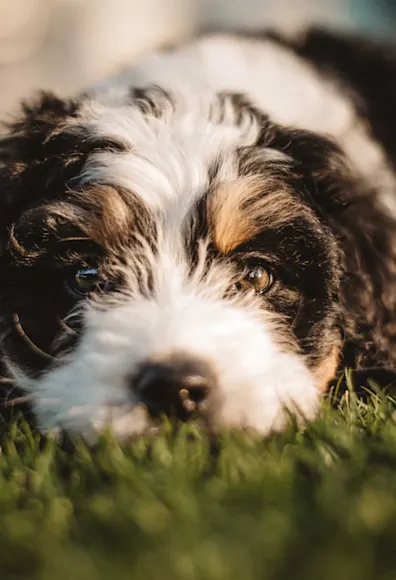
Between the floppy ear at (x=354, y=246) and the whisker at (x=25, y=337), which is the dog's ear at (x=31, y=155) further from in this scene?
the floppy ear at (x=354, y=246)

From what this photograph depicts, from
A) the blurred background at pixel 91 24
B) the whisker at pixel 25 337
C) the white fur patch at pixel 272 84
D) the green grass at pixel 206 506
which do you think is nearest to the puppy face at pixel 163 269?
the whisker at pixel 25 337

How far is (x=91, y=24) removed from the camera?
802 cm

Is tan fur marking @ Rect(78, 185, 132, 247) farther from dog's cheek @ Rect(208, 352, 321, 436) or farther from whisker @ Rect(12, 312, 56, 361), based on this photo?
dog's cheek @ Rect(208, 352, 321, 436)

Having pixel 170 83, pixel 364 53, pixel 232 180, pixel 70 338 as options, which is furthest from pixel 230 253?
pixel 364 53

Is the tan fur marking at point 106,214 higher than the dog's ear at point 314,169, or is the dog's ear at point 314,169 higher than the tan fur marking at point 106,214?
the dog's ear at point 314,169

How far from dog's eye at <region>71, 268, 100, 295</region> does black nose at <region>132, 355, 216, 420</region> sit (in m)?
0.59

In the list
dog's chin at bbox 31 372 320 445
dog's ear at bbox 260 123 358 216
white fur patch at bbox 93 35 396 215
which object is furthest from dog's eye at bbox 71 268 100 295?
white fur patch at bbox 93 35 396 215

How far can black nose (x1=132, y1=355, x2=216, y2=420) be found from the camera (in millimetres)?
2139

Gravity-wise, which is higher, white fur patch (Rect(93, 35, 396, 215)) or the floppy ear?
white fur patch (Rect(93, 35, 396, 215))

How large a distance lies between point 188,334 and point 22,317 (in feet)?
2.36

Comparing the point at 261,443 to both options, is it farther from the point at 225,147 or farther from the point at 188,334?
the point at 225,147

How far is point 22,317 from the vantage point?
272 centimetres

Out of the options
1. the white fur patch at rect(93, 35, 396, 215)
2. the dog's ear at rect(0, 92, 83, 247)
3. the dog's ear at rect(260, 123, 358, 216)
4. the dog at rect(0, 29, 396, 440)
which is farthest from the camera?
the white fur patch at rect(93, 35, 396, 215)

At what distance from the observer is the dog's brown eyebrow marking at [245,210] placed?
2559mm
